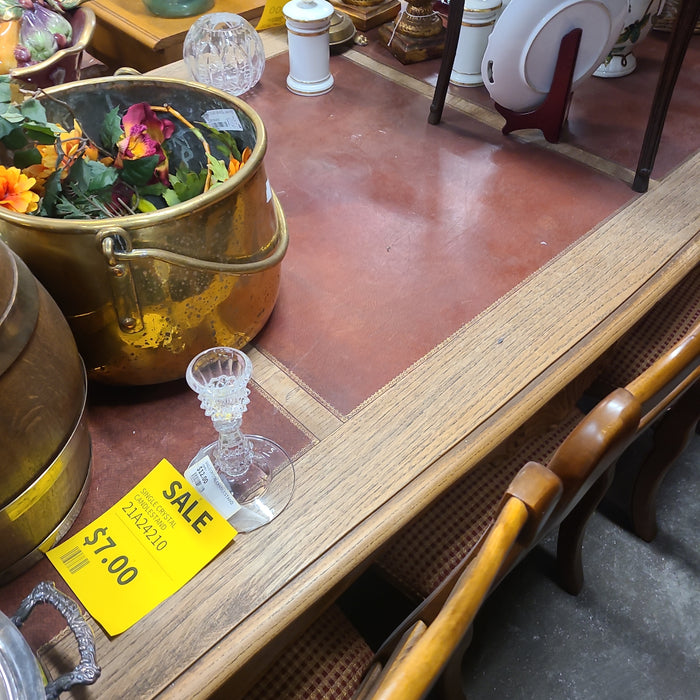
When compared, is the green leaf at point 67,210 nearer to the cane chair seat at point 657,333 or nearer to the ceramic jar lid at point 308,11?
the ceramic jar lid at point 308,11

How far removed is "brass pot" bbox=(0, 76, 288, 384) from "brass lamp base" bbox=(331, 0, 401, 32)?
0.73 m

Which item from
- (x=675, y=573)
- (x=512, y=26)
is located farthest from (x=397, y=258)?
(x=675, y=573)

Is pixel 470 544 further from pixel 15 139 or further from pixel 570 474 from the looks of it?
pixel 15 139

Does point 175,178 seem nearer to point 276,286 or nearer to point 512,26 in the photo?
point 276,286

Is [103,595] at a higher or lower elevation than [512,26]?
lower

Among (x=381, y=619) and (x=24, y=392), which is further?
(x=381, y=619)

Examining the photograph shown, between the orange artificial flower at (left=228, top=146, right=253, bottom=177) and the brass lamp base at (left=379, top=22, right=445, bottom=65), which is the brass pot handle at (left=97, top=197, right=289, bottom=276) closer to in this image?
the orange artificial flower at (left=228, top=146, right=253, bottom=177)

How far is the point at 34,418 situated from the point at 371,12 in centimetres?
109

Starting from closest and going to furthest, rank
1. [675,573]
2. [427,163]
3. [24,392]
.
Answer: [24,392], [427,163], [675,573]

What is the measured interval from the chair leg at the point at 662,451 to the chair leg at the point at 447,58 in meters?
0.56

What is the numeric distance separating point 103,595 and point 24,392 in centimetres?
18

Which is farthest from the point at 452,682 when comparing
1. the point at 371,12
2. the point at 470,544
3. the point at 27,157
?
the point at 371,12

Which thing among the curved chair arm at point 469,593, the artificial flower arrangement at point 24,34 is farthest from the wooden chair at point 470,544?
the artificial flower arrangement at point 24,34

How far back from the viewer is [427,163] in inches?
38.5
